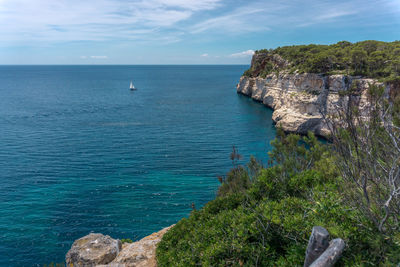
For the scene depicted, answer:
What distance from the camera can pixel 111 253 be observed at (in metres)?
15.6

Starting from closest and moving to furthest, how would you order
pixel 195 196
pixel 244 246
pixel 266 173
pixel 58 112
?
pixel 244 246, pixel 266 173, pixel 195 196, pixel 58 112

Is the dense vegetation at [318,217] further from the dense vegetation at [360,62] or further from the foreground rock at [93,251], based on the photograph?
the dense vegetation at [360,62]

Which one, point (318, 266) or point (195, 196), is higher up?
point (318, 266)

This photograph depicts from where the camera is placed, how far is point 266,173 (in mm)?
13516

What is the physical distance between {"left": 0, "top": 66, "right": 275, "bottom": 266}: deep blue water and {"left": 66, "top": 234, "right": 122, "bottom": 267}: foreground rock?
19.8 ft

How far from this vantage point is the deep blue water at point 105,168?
24.3 metres

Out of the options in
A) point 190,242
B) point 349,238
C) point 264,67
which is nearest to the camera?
point 349,238

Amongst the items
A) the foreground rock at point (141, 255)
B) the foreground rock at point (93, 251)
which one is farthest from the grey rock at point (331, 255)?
the foreground rock at point (93, 251)

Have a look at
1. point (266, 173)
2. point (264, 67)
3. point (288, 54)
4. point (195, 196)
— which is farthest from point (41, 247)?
point (264, 67)

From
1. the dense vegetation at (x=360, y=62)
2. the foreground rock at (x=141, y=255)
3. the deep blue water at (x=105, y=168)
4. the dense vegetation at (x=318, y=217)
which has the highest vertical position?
the dense vegetation at (x=360, y=62)

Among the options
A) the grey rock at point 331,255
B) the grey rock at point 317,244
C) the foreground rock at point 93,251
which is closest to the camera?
the grey rock at point 331,255

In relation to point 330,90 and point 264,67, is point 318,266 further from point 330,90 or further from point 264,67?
point 264,67

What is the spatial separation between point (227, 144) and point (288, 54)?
38675 millimetres

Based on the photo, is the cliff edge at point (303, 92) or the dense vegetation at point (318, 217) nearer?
the dense vegetation at point (318, 217)
